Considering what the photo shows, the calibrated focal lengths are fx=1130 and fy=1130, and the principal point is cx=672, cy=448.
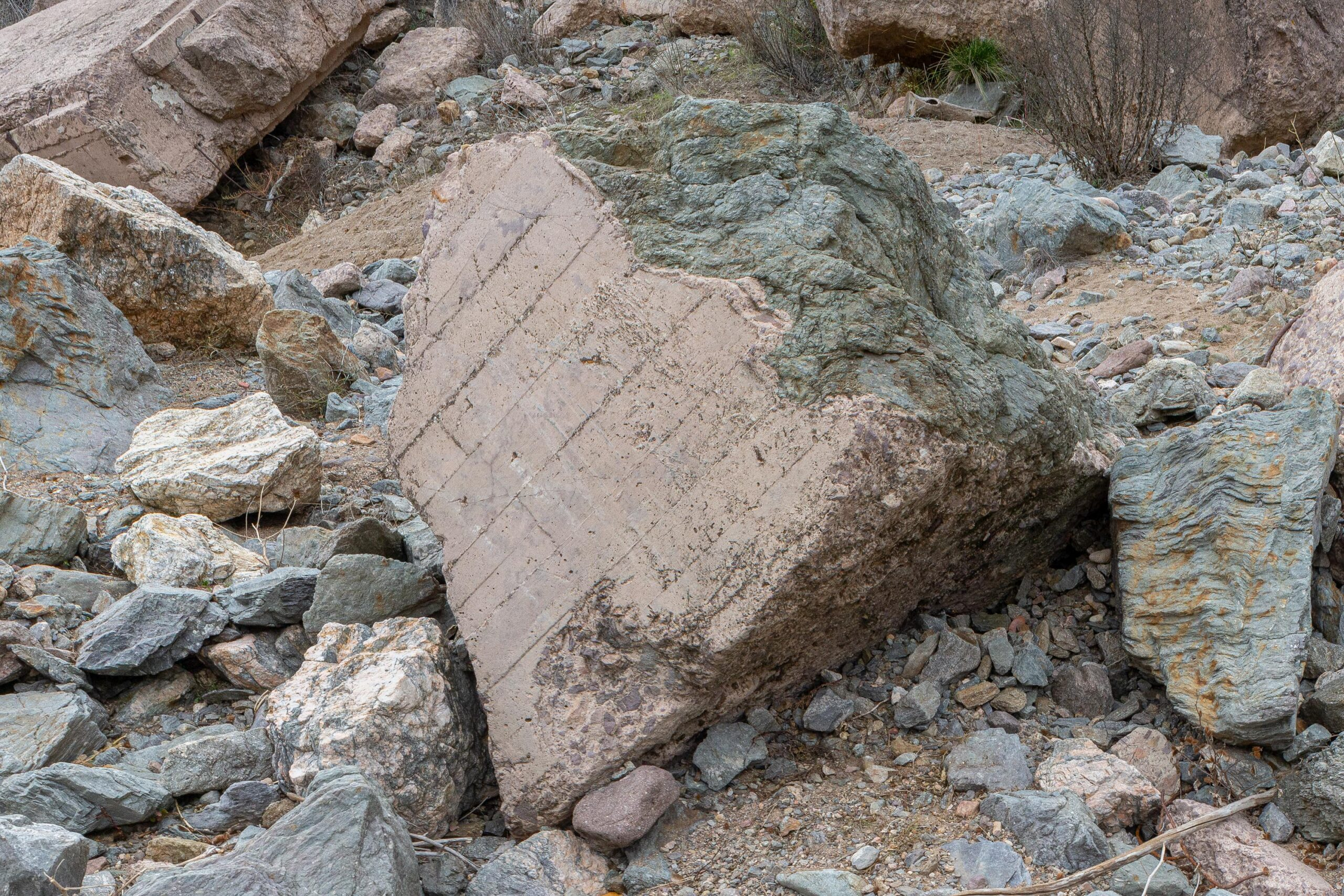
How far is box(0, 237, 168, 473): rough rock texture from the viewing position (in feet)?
12.4

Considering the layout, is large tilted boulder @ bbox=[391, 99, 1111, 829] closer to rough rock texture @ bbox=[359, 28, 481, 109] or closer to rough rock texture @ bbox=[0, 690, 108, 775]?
rough rock texture @ bbox=[0, 690, 108, 775]

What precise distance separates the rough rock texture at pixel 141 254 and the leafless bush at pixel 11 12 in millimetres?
6921

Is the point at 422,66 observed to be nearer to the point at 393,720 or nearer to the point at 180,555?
the point at 180,555

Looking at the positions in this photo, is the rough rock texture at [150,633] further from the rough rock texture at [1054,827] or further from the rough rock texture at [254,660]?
the rough rock texture at [1054,827]

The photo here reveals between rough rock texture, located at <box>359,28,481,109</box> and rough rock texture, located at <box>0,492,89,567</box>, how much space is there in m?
6.43

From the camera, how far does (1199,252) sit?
4.27 m

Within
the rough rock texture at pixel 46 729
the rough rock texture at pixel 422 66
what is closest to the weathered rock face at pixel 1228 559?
the rough rock texture at pixel 46 729

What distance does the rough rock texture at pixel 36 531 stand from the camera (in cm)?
312

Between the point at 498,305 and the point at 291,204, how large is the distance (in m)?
6.61

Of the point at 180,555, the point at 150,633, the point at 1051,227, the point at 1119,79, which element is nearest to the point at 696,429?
the point at 150,633

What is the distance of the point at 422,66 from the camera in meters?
9.12

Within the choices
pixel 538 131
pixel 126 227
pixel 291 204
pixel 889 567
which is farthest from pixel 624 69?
pixel 889 567

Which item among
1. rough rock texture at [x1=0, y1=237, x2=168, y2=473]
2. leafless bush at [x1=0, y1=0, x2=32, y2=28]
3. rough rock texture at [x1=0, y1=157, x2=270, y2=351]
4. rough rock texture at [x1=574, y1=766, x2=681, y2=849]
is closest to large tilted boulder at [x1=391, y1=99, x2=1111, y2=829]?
rough rock texture at [x1=574, y1=766, x2=681, y2=849]

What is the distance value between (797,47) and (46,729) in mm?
7181
